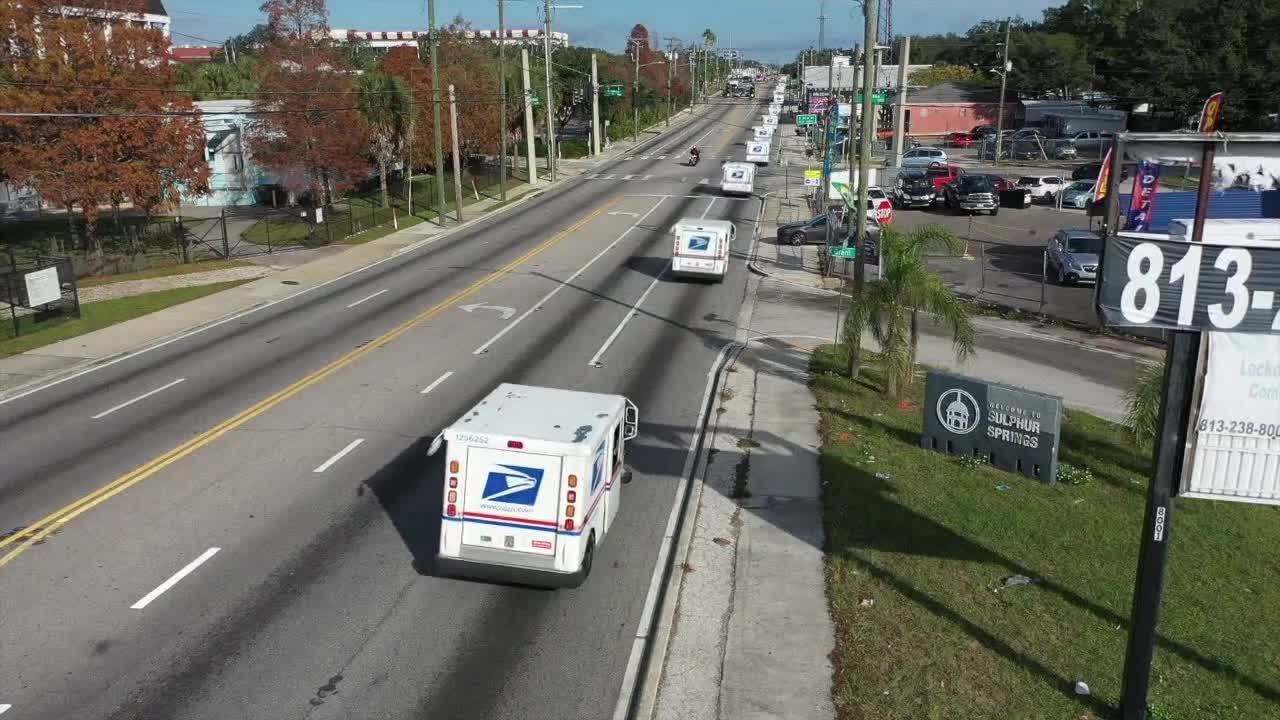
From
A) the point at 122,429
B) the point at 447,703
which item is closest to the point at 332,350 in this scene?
the point at 122,429

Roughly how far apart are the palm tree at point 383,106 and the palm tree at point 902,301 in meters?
33.8

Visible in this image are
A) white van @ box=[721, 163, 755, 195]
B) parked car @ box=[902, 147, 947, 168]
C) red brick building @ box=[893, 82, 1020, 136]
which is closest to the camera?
white van @ box=[721, 163, 755, 195]

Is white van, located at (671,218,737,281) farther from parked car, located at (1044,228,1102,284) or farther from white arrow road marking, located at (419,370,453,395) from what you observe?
white arrow road marking, located at (419,370,453,395)

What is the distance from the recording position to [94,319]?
95.3 ft

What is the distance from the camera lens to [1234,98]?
72.9 m

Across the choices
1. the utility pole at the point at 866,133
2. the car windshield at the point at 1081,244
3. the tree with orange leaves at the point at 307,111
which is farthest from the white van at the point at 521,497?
the tree with orange leaves at the point at 307,111

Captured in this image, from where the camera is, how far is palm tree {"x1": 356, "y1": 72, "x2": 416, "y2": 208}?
48.8 m

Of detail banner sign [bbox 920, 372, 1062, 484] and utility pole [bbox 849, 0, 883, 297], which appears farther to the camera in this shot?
utility pole [bbox 849, 0, 883, 297]

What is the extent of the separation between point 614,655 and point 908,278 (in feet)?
37.3

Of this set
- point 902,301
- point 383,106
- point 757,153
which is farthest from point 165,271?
point 757,153

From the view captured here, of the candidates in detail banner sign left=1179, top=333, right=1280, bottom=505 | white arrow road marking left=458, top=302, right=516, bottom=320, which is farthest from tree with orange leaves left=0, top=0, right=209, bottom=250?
detail banner sign left=1179, top=333, right=1280, bottom=505

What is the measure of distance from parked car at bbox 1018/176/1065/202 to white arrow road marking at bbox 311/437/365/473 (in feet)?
145

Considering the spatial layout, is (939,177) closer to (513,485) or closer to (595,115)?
(595,115)

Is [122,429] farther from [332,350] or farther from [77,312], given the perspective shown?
[77,312]
